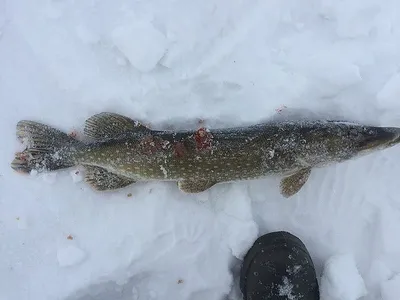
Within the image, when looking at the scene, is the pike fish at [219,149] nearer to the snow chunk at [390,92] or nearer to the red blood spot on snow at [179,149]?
the red blood spot on snow at [179,149]

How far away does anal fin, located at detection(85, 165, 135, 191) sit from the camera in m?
1.70

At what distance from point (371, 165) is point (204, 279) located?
32.5 inches

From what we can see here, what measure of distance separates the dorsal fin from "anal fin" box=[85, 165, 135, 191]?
5.5 inches

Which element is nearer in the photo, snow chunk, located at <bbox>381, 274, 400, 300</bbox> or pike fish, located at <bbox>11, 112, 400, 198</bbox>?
pike fish, located at <bbox>11, 112, 400, 198</bbox>

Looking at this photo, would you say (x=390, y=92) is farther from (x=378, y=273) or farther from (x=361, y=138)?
(x=378, y=273)

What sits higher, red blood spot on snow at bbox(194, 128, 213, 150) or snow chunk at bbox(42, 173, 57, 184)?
red blood spot on snow at bbox(194, 128, 213, 150)

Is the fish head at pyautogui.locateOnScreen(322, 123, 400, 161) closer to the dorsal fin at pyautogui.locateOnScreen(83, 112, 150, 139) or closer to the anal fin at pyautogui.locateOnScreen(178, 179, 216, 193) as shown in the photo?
the anal fin at pyautogui.locateOnScreen(178, 179, 216, 193)

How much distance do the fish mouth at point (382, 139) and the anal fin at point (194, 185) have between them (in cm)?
59

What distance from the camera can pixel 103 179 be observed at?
5.61 ft

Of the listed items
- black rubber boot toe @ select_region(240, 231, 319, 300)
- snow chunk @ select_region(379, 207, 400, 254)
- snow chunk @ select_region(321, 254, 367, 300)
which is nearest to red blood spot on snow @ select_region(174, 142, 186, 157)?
black rubber boot toe @ select_region(240, 231, 319, 300)

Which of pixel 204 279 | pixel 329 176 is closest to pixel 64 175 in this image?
pixel 204 279

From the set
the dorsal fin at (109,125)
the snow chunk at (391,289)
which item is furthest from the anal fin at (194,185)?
the snow chunk at (391,289)

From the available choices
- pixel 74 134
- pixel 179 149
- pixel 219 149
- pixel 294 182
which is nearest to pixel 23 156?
pixel 74 134

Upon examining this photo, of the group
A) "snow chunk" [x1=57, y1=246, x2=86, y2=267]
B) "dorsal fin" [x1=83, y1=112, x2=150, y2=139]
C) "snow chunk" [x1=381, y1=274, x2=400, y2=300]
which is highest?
"dorsal fin" [x1=83, y1=112, x2=150, y2=139]
